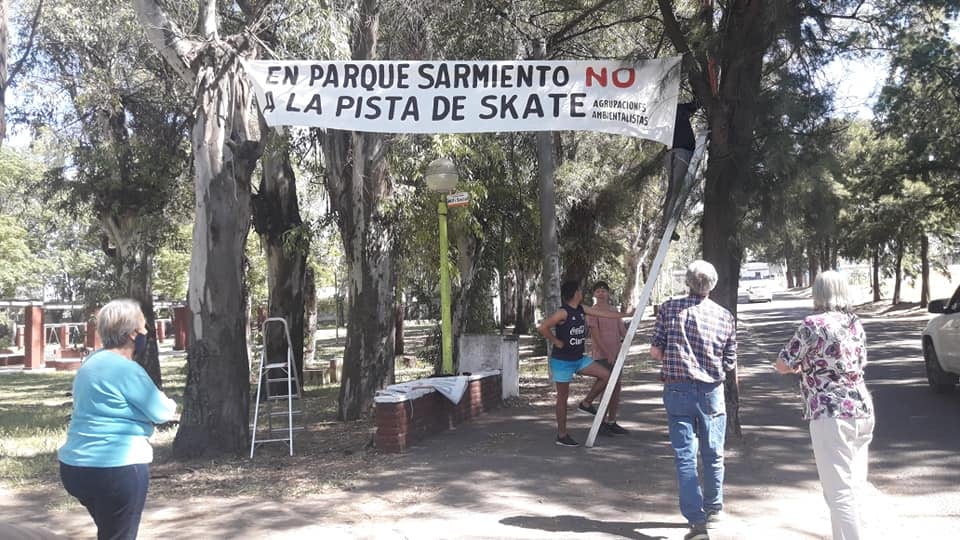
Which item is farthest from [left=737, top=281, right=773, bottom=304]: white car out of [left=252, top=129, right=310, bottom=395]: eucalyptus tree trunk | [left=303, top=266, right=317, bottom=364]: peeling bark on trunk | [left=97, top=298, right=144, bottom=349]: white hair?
[left=97, top=298, right=144, bottom=349]: white hair

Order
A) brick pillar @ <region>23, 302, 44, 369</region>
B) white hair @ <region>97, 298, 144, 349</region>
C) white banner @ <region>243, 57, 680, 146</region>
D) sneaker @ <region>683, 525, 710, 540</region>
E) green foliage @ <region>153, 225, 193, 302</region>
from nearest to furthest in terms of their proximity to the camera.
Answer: white hair @ <region>97, 298, 144, 349</region>, sneaker @ <region>683, 525, 710, 540</region>, white banner @ <region>243, 57, 680, 146</region>, brick pillar @ <region>23, 302, 44, 369</region>, green foliage @ <region>153, 225, 193, 302</region>

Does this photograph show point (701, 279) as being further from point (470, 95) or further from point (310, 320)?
point (310, 320)

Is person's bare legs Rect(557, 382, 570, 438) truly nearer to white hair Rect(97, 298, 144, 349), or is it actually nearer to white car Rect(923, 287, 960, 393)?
white hair Rect(97, 298, 144, 349)

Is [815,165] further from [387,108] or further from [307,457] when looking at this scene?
[307,457]

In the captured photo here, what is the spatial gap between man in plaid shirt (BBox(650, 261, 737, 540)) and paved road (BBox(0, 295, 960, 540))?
437 millimetres

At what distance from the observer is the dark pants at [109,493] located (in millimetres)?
4312

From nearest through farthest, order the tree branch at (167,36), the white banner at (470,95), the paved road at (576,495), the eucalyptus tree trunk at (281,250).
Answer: the paved road at (576,495)
the white banner at (470,95)
the tree branch at (167,36)
the eucalyptus tree trunk at (281,250)

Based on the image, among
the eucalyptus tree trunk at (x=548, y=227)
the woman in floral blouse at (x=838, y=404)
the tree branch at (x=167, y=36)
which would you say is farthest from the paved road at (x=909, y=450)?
the tree branch at (x=167, y=36)

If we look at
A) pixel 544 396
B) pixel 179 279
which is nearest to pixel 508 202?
pixel 544 396

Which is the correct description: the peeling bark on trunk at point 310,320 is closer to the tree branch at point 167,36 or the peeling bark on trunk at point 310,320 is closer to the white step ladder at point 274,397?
the white step ladder at point 274,397

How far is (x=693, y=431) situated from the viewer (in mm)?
6062

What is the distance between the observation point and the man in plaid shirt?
5922 millimetres

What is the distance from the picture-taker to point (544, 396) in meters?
13.9

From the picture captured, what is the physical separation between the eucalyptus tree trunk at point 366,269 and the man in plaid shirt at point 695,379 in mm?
7156
